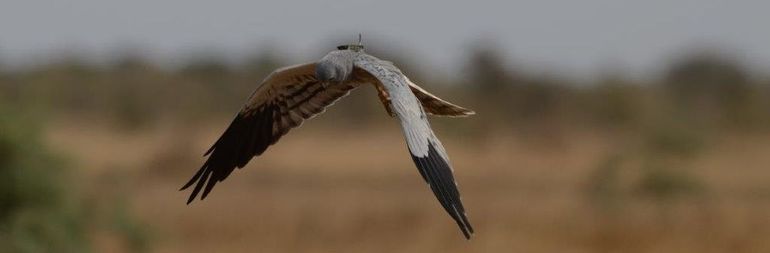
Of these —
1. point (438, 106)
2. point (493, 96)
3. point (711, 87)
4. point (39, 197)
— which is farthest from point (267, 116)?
point (711, 87)

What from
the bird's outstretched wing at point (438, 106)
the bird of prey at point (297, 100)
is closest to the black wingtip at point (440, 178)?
the bird of prey at point (297, 100)

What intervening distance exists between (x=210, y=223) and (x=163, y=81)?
23.3 m

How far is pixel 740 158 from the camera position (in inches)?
1083

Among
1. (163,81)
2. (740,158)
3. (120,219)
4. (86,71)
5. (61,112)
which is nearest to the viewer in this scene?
(120,219)

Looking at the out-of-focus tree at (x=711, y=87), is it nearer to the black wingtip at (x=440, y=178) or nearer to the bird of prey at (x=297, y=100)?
the bird of prey at (x=297, y=100)

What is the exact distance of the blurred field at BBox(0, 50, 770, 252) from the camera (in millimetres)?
15359

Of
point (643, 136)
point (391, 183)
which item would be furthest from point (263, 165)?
point (643, 136)

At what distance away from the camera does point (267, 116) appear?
28.5 feet

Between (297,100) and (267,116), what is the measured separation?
0.18m

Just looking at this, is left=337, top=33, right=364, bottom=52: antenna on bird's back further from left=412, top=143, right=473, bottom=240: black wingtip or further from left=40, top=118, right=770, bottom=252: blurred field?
left=40, top=118, right=770, bottom=252: blurred field

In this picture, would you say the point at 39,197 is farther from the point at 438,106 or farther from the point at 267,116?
the point at 438,106

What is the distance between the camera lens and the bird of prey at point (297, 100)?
7637 millimetres

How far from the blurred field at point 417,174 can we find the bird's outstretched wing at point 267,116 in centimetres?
401

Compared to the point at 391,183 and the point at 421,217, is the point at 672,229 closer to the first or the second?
the point at 421,217
